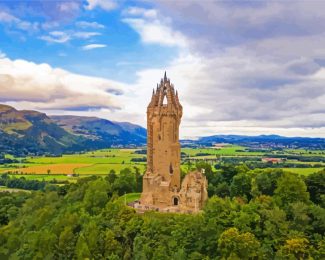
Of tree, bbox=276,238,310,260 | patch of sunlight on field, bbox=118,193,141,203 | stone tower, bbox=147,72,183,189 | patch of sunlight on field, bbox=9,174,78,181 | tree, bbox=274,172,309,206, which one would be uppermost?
stone tower, bbox=147,72,183,189

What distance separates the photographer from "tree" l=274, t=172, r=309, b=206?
72.1 meters

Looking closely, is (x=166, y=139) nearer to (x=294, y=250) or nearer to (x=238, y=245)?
(x=238, y=245)

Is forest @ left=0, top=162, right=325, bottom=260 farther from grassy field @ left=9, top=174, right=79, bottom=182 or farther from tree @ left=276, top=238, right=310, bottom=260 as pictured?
grassy field @ left=9, top=174, right=79, bottom=182

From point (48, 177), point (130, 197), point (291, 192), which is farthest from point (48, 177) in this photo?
point (291, 192)

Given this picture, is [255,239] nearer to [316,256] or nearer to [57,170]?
[316,256]

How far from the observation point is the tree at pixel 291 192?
237ft

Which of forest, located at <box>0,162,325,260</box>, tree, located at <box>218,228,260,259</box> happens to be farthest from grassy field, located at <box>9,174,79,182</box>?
tree, located at <box>218,228,260,259</box>

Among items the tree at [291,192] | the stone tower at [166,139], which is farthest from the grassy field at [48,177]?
the tree at [291,192]

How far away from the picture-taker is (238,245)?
181ft

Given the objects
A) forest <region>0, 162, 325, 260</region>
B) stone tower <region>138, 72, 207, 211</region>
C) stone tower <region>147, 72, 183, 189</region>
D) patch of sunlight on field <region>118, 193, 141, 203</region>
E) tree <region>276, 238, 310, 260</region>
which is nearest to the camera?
tree <region>276, 238, 310, 260</region>

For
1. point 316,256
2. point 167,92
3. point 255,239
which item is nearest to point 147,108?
point 167,92

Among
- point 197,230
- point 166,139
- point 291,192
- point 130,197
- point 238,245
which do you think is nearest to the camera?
point 238,245

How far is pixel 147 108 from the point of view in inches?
3344

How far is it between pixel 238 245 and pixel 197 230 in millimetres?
8188
